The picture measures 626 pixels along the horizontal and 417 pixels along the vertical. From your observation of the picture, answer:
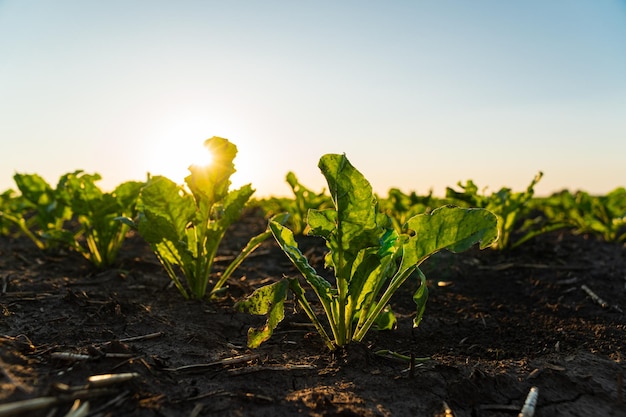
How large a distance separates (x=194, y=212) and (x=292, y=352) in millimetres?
1137

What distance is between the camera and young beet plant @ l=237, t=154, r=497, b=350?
218 centimetres

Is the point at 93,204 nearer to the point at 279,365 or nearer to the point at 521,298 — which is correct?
the point at 279,365

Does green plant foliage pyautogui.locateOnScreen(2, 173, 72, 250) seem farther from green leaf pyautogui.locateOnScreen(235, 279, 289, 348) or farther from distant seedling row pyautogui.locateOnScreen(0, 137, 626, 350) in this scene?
green leaf pyautogui.locateOnScreen(235, 279, 289, 348)

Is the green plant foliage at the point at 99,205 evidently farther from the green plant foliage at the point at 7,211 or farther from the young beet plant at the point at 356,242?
the young beet plant at the point at 356,242

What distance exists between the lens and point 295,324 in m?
2.83

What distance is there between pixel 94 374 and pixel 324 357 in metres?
1.03

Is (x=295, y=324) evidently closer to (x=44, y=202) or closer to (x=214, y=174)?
(x=214, y=174)

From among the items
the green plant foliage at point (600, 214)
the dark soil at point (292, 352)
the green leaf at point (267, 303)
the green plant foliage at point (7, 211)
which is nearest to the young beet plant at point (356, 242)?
the green leaf at point (267, 303)

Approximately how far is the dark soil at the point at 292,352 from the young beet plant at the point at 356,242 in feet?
0.76

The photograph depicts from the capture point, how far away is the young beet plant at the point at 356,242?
7.15ft

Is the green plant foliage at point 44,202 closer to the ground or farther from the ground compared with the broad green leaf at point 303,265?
farther from the ground

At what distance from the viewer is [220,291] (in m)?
3.31

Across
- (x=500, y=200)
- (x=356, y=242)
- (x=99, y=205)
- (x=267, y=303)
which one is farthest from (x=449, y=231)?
(x=500, y=200)

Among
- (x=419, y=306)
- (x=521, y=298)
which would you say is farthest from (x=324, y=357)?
(x=521, y=298)
